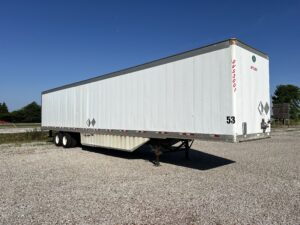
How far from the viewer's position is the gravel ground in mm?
5312

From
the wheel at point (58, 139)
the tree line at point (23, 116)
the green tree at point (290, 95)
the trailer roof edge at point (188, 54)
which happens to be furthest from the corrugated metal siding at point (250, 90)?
the green tree at point (290, 95)

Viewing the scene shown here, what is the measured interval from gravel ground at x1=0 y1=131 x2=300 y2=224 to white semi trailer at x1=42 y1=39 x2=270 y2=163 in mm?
1343

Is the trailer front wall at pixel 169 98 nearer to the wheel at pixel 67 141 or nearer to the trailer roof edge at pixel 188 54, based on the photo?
the trailer roof edge at pixel 188 54

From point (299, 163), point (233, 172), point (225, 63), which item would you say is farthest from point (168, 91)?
point (299, 163)

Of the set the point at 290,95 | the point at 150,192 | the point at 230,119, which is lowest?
the point at 150,192

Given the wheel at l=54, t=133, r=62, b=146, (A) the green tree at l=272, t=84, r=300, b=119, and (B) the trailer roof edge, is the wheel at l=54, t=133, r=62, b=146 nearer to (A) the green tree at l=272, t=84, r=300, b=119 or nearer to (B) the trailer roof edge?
(B) the trailer roof edge

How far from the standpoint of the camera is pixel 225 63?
309 inches

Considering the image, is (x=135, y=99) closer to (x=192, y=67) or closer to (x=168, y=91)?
(x=168, y=91)

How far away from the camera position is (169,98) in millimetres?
9539

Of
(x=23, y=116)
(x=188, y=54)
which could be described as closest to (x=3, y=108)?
(x=23, y=116)

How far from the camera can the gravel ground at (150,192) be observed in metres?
5.31

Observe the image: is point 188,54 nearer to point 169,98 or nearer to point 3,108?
point 169,98

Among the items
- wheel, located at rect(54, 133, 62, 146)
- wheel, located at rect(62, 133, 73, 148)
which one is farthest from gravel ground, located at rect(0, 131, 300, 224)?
wheel, located at rect(54, 133, 62, 146)

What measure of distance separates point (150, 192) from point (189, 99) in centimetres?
344
